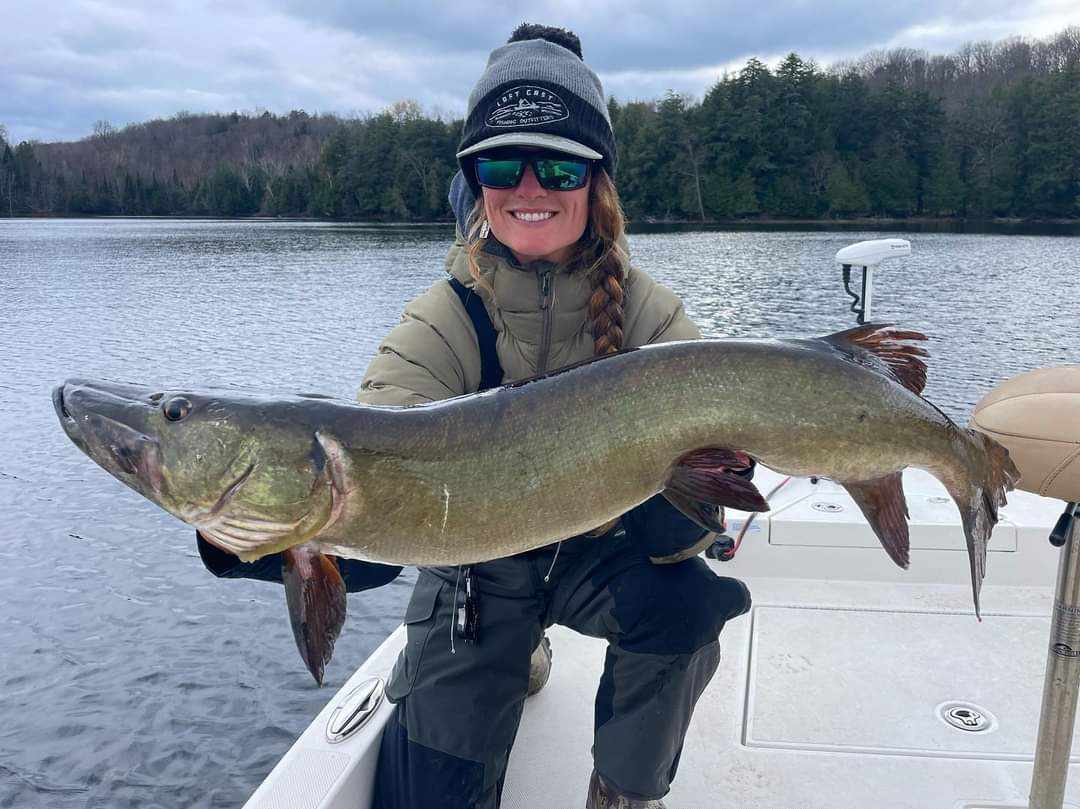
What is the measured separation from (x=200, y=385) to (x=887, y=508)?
5.65 feet

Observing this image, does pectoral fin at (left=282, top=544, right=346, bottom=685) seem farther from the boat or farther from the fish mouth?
the boat

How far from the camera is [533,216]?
106 inches

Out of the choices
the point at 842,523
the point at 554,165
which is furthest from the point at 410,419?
the point at 842,523

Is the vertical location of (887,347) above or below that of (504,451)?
above

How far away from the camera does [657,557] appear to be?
8.01 ft

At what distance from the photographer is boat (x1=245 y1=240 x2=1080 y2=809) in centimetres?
259

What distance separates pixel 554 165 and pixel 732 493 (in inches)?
49.5

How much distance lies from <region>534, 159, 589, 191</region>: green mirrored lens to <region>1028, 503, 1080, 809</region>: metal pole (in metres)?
1.65

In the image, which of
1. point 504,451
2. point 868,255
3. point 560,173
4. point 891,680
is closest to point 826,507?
point 891,680

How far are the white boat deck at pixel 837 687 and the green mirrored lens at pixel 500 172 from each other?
1623mm

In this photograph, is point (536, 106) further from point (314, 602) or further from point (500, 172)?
point (314, 602)

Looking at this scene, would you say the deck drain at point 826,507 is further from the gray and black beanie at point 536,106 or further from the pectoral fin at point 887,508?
the gray and black beanie at point 536,106

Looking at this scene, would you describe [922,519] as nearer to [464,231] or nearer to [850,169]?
[464,231]

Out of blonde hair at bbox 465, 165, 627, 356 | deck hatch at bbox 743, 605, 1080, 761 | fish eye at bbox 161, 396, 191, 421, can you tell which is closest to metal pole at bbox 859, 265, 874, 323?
deck hatch at bbox 743, 605, 1080, 761
